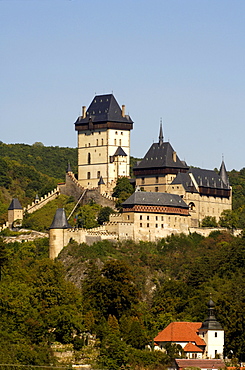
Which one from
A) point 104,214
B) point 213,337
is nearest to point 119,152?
point 104,214

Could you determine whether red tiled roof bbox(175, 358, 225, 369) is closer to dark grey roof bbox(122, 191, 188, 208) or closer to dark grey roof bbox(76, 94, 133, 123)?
dark grey roof bbox(122, 191, 188, 208)

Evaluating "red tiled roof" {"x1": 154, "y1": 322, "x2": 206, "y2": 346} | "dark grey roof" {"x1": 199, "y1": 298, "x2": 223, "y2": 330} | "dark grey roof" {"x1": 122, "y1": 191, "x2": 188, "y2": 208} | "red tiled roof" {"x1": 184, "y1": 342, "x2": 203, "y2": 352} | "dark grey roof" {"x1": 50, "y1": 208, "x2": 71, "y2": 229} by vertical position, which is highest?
"dark grey roof" {"x1": 122, "y1": 191, "x2": 188, "y2": 208}

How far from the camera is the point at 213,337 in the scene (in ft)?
271

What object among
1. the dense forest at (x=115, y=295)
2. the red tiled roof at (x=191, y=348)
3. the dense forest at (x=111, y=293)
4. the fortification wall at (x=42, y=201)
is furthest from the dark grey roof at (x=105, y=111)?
the red tiled roof at (x=191, y=348)

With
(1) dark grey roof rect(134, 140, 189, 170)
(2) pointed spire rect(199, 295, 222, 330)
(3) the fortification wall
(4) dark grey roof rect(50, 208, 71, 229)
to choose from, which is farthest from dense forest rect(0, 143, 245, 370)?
(1) dark grey roof rect(134, 140, 189, 170)

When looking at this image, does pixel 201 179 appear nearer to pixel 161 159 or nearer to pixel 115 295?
pixel 161 159

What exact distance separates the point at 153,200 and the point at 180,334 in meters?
22.0

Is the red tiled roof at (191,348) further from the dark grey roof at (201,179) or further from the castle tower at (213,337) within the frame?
the dark grey roof at (201,179)

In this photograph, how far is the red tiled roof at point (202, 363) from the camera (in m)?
78.7

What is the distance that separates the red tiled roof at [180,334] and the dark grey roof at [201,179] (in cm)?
2546

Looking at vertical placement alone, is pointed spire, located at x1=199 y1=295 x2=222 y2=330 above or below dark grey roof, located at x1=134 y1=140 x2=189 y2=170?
below

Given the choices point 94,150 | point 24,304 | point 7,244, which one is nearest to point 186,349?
point 24,304

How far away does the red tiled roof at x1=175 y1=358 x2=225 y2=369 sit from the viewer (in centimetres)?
7869

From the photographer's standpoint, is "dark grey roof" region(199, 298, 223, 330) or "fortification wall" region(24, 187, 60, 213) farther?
"fortification wall" region(24, 187, 60, 213)
